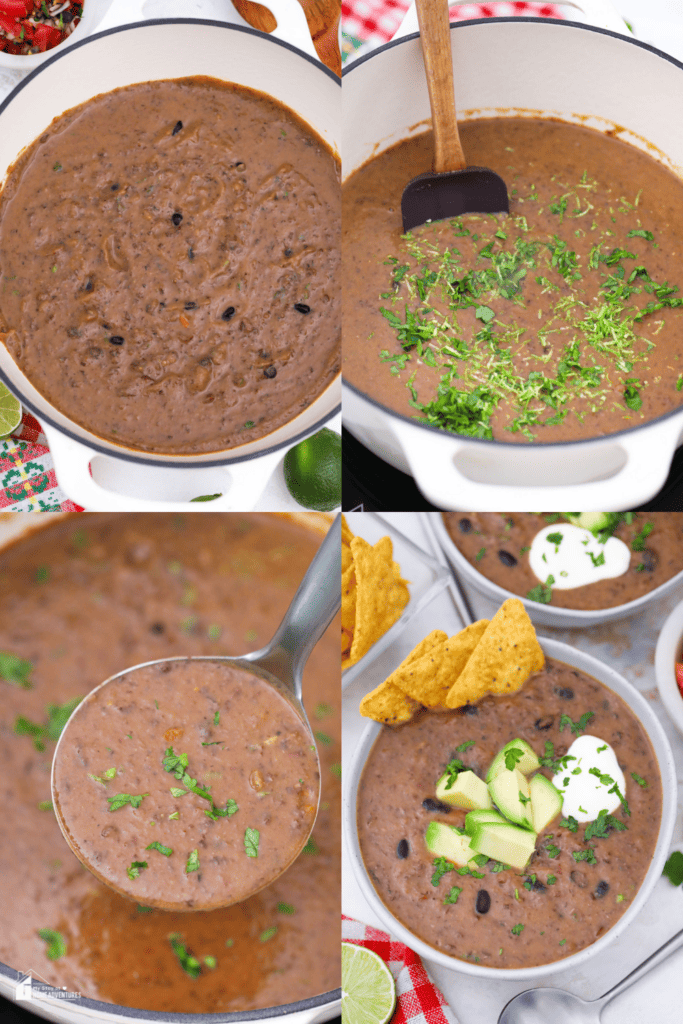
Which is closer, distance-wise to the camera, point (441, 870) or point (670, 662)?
point (441, 870)

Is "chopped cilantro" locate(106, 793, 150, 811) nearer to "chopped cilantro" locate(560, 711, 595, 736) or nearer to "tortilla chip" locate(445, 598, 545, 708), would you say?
"tortilla chip" locate(445, 598, 545, 708)

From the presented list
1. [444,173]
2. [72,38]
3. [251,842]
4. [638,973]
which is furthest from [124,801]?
[72,38]

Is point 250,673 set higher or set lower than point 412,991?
higher

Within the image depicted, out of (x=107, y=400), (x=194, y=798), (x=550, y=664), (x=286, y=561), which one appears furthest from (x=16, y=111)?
(x=550, y=664)

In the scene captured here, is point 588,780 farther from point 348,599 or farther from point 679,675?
point 348,599

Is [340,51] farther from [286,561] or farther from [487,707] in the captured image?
[487,707]

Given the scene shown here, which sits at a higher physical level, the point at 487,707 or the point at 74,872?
the point at 487,707

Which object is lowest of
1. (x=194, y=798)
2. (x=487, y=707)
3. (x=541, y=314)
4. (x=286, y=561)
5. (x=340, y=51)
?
(x=194, y=798)
